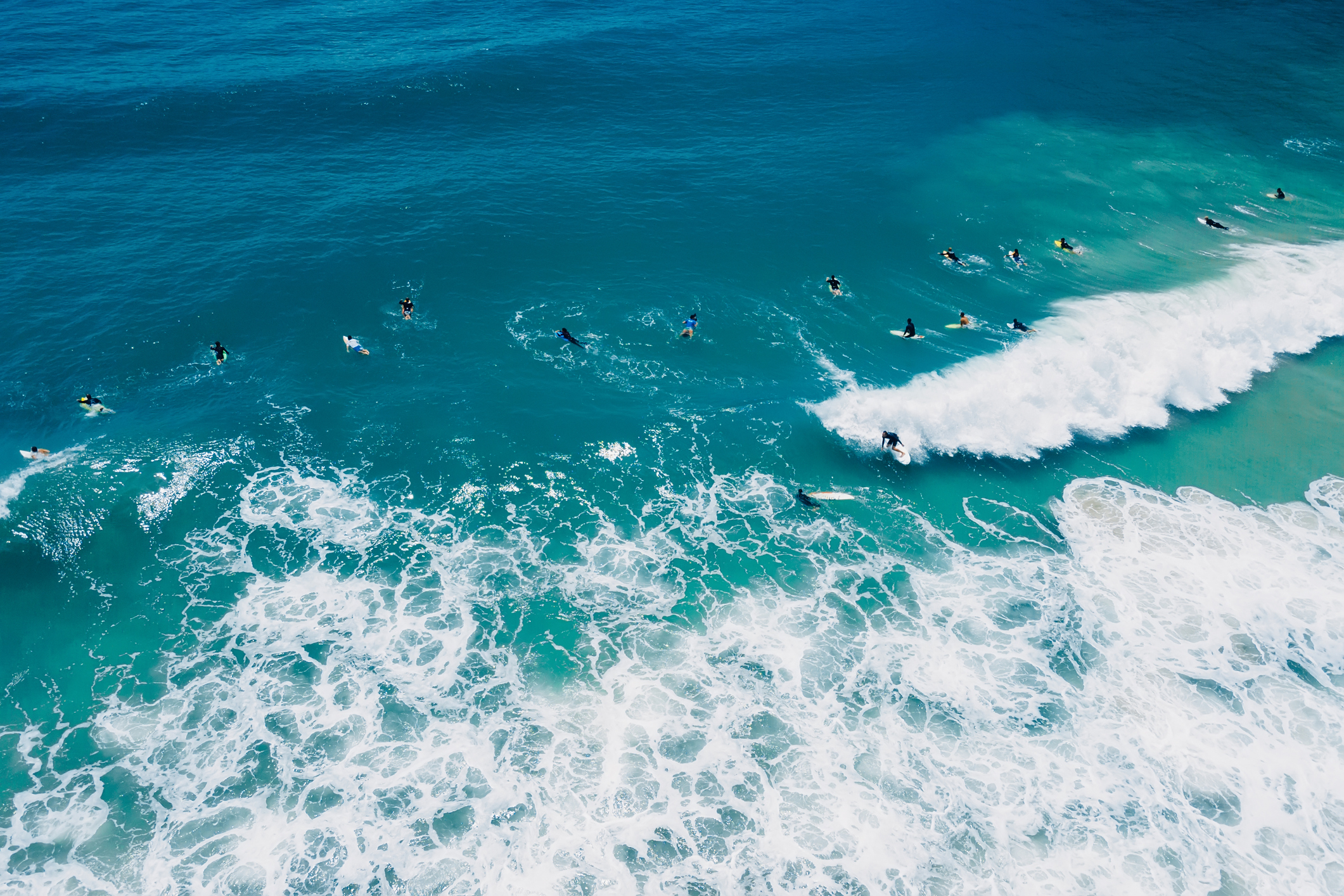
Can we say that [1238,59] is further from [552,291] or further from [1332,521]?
[552,291]

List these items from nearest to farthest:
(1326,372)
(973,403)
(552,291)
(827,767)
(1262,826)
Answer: (1262,826)
(827,767)
(973,403)
(1326,372)
(552,291)

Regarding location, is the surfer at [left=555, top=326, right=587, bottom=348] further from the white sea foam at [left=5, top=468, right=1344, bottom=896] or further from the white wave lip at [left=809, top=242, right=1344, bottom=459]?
the white wave lip at [left=809, top=242, right=1344, bottom=459]

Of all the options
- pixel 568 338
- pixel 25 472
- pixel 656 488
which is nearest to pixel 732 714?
pixel 656 488

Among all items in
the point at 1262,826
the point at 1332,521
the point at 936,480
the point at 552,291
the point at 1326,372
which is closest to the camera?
the point at 1262,826

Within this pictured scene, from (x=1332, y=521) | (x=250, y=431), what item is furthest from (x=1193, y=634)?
(x=250, y=431)

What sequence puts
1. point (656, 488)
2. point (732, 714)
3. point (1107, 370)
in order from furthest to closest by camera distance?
point (1107, 370) → point (656, 488) → point (732, 714)

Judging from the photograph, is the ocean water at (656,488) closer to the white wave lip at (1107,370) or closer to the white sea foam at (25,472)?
the white sea foam at (25,472)

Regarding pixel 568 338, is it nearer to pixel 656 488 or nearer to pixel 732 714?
pixel 656 488
